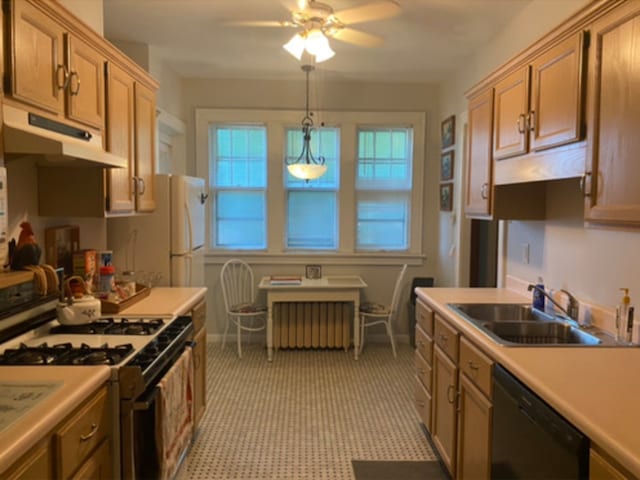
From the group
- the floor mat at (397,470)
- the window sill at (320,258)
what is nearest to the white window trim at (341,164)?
the window sill at (320,258)

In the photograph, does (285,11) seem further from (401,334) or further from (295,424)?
(401,334)

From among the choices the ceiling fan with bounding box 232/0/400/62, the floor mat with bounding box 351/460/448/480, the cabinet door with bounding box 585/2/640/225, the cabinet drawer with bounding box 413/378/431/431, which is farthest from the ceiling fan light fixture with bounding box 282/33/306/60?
the floor mat with bounding box 351/460/448/480

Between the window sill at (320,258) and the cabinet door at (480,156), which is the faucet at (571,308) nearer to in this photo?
the cabinet door at (480,156)

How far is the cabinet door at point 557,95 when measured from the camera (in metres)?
1.87

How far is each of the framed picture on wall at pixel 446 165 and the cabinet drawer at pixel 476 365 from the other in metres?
2.56

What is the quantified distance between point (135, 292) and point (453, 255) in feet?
9.21

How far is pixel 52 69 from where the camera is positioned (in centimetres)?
196

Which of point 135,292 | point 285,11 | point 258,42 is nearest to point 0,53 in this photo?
point 135,292

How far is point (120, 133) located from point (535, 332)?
93.9 inches

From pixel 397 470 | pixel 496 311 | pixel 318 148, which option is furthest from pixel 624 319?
pixel 318 148

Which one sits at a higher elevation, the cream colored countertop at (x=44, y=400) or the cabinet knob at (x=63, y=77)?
the cabinet knob at (x=63, y=77)

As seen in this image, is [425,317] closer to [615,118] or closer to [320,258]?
[615,118]

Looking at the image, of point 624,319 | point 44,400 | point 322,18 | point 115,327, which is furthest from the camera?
point 322,18

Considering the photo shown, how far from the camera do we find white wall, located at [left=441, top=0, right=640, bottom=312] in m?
2.09
